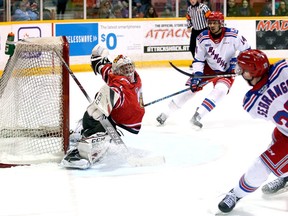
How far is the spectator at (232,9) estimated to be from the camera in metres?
9.97

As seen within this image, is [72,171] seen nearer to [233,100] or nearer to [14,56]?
[14,56]

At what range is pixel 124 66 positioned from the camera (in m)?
4.30

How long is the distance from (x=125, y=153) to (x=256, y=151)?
37.4 inches

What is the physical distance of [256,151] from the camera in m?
4.76

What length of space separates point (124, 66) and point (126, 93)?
0.17 meters

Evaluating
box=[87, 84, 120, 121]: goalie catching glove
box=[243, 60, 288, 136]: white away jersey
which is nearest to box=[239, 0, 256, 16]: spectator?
box=[87, 84, 120, 121]: goalie catching glove

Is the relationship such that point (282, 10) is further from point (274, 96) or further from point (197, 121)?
point (274, 96)

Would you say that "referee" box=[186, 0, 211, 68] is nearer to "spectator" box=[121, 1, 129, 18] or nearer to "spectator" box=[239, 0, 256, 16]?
"spectator" box=[121, 1, 129, 18]

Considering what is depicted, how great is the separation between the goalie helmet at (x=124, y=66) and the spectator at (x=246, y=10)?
5.89m

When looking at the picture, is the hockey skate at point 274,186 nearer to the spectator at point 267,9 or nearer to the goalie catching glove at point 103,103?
the goalie catching glove at point 103,103

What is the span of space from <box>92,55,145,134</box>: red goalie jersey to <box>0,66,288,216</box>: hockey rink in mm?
230

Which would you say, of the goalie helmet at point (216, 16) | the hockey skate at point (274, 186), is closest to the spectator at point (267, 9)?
the goalie helmet at point (216, 16)

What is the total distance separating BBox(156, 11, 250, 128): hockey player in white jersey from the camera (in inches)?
218

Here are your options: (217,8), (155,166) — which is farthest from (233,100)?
(217,8)
